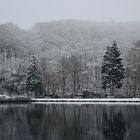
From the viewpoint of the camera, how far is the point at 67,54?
336 feet

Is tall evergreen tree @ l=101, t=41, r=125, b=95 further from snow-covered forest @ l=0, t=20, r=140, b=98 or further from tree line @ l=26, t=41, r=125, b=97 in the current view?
snow-covered forest @ l=0, t=20, r=140, b=98

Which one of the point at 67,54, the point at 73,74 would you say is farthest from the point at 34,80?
the point at 67,54

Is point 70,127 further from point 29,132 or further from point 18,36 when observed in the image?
point 18,36

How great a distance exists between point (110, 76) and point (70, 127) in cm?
3294

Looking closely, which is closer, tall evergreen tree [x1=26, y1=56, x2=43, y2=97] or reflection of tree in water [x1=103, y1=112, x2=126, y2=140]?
reflection of tree in water [x1=103, y1=112, x2=126, y2=140]

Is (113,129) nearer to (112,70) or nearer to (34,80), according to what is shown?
(112,70)

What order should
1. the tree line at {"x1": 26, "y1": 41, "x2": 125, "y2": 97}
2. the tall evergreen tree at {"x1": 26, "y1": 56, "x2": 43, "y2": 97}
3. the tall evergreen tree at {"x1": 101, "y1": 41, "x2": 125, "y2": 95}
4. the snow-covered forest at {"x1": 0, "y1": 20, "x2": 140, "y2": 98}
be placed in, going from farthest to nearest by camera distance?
the snow-covered forest at {"x1": 0, "y1": 20, "x2": 140, "y2": 98}, the tall evergreen tree at {"x1": 26, "y1": 56, "x2": 43, "y2": 97}, the tree line at {"x1": 26, "y1": 41, "x2": 125, "y2": 97}, the tall evergreen tree at {"x1": 101, "y1": 41, "x2": 125, "y2": 95}

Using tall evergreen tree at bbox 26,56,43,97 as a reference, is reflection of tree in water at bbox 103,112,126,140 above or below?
below

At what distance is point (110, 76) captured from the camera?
172ft

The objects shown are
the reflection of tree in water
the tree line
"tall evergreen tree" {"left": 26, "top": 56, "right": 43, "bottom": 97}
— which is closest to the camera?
the reflection of tree in water

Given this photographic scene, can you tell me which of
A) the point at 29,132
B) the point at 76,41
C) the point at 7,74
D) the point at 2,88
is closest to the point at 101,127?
the point at 29,132

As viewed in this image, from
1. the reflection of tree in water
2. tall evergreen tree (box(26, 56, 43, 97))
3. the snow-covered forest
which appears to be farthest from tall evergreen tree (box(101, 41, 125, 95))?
the reflection of tree in water

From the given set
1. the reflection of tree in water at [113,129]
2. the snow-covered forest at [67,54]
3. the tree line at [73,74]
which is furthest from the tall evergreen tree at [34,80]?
the reflection of tree in water at [113,129]

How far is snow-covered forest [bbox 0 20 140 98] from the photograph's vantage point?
200ft
